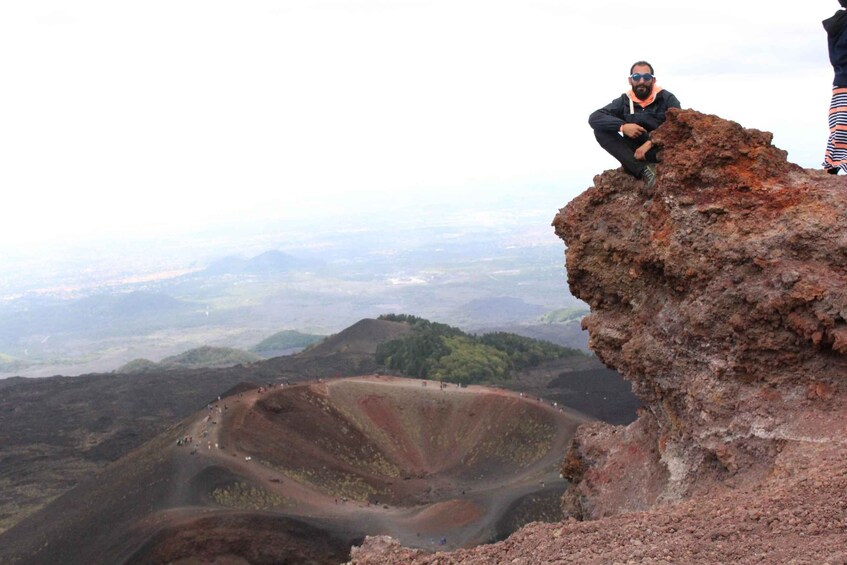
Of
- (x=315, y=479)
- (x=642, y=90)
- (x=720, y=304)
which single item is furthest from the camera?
(x=315, y=479)

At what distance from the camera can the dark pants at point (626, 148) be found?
9914 millimetres

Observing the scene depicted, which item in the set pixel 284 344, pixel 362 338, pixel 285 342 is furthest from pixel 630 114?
pixel 285 342

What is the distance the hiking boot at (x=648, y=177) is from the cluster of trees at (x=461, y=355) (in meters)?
50.9

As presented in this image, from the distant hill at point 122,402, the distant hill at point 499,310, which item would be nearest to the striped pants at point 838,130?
the distant hill at point 122,402

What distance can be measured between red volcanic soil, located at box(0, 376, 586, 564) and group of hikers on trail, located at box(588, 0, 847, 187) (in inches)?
783

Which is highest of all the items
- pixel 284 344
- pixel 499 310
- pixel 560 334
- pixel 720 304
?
pixel 720 304

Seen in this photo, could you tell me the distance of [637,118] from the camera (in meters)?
9.79

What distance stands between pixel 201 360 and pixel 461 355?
53.9 metres

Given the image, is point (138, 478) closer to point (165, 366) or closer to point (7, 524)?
point (7, 524)

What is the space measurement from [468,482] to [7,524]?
955 inches

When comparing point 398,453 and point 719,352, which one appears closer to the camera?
point 719,352

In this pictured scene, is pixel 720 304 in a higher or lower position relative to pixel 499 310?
higher

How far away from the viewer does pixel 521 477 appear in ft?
120

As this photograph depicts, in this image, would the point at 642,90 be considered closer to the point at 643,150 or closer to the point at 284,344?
the point at 643,150
